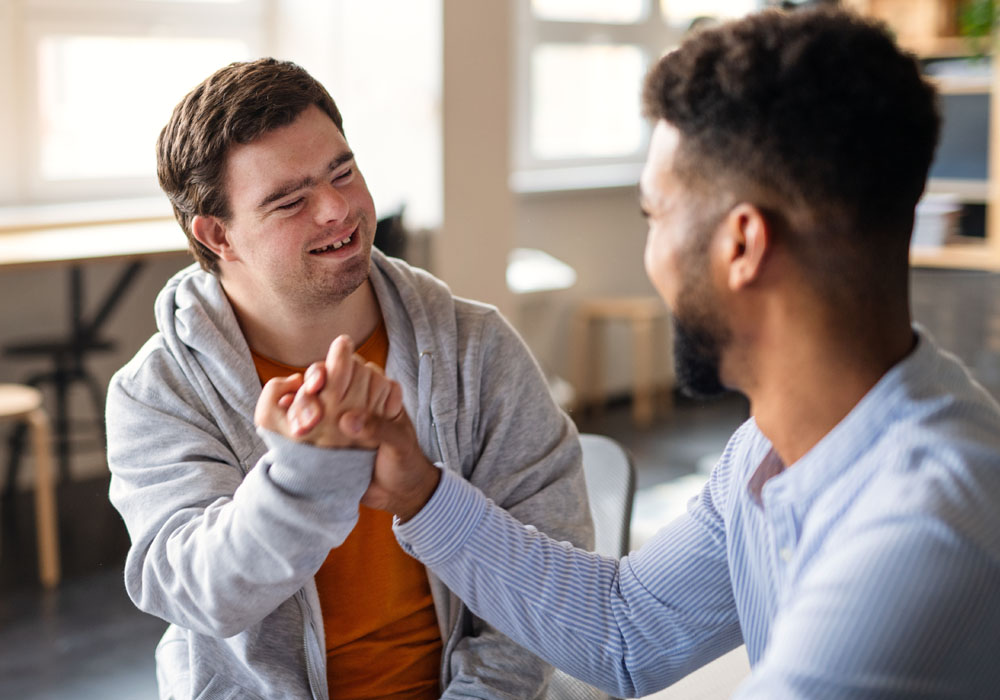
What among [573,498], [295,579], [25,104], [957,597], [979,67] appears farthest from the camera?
[979,67]

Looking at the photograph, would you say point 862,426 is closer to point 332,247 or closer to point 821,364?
point 821,364

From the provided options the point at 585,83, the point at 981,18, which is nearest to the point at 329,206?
the point at 981,18

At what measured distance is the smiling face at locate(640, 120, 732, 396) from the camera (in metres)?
0.98

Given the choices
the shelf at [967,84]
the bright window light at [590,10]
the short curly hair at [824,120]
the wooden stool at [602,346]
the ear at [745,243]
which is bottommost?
the wooden stool at [602,346]

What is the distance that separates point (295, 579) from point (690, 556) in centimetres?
42

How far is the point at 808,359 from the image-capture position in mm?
958

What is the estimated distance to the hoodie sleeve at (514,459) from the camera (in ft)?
4.54

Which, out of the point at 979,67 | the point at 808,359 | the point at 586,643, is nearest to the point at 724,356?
the point at 808,359

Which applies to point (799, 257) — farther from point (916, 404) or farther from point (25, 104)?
point (25, 104)

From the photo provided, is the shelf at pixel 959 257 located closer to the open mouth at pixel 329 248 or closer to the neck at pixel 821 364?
the open mouth at pixel 329 248

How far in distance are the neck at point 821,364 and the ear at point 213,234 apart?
0.71 meters

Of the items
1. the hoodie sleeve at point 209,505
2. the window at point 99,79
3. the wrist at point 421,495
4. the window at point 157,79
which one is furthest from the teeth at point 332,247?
the window at point 99,79

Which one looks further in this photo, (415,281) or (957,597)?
(415,281)

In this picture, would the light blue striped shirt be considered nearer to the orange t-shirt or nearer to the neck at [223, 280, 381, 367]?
the orange t-shirt
